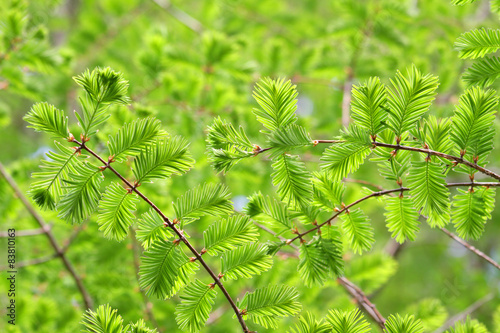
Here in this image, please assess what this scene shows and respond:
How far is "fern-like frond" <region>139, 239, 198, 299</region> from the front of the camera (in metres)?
0.65

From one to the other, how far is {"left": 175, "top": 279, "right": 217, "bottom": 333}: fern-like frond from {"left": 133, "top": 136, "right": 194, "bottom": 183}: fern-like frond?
21cm

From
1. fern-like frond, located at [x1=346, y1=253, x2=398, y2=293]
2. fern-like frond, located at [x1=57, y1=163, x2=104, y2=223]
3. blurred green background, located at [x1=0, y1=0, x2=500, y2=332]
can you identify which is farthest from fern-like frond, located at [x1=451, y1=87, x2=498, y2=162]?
fern-like frond, located at [x1=346, y1=253, x2=398, y2=293]

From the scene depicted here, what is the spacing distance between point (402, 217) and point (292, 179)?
0.73 feet

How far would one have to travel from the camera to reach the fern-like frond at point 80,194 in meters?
0.62

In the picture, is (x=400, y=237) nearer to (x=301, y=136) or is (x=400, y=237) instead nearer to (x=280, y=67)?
(x=301, y=136)

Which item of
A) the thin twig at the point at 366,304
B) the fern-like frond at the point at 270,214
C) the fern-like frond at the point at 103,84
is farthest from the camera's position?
the thin twig at the point at 366,304

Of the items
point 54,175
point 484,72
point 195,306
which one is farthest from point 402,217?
point 54,175

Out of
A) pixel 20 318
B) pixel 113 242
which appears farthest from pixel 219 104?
pixel 20 318

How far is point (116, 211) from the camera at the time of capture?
66cm

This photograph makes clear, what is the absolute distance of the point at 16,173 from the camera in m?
1.49

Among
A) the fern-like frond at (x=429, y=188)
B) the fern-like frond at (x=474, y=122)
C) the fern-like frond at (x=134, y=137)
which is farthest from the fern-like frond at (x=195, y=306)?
the fern-like frond at (x=474, y=122)

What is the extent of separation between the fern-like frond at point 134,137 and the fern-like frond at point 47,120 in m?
0.08

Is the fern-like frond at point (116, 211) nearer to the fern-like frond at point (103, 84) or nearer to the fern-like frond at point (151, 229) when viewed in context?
the fern-like frond at point (151, 229)

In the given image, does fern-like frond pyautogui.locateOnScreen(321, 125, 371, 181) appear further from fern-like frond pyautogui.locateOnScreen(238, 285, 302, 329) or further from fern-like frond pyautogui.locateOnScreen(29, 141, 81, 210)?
fern-like frond pyautogui.locateOnScreen(29, 141, 81, 210)
